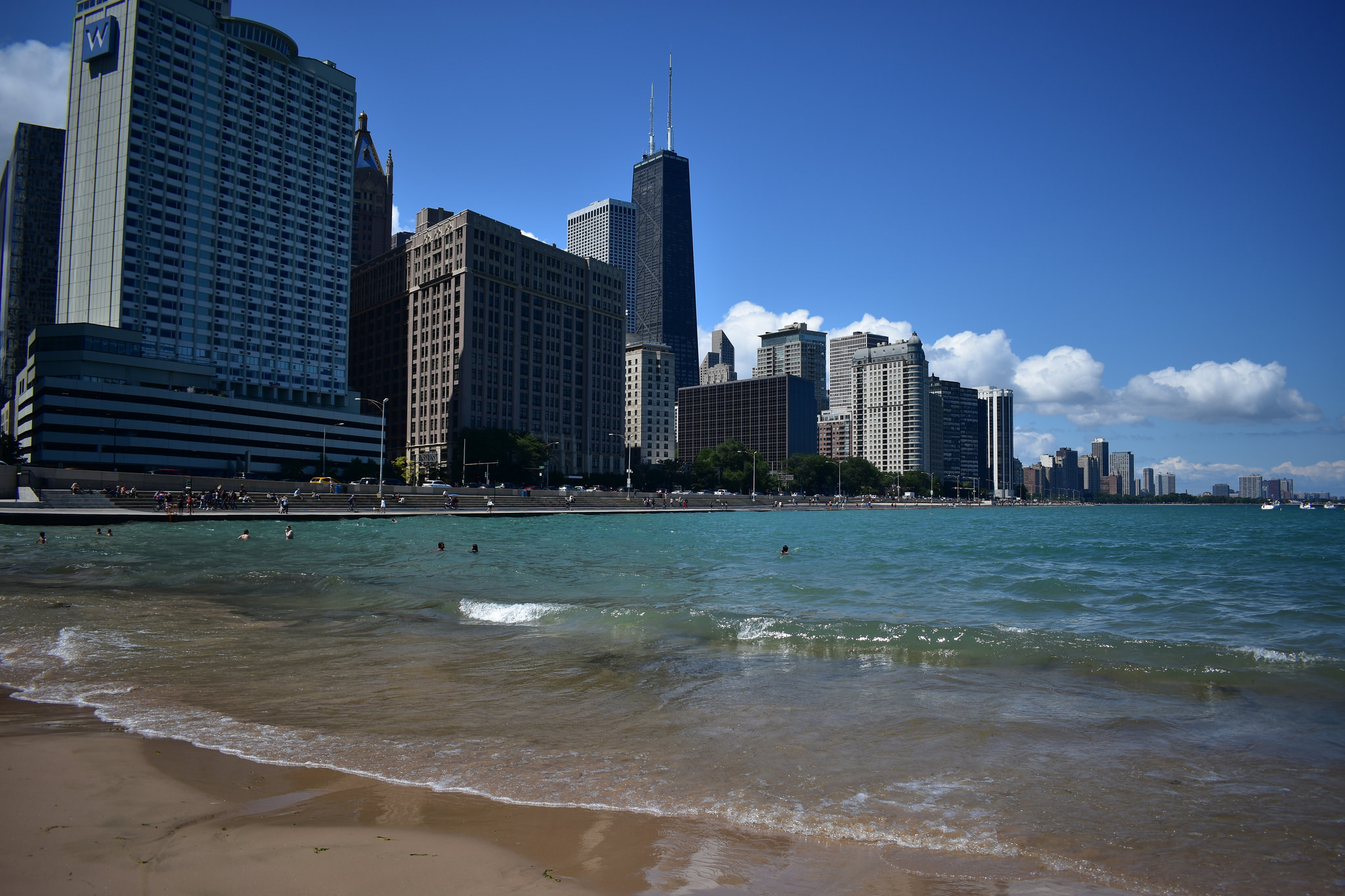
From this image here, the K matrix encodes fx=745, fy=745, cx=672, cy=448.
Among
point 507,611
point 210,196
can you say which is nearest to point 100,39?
point 210,196

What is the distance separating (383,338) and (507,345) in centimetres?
3555

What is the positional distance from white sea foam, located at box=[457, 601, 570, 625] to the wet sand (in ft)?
37.1

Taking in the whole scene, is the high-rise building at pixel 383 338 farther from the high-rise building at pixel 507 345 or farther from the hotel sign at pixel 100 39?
the hotel sign at pixel 100 39

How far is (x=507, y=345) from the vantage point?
16600 centimetres

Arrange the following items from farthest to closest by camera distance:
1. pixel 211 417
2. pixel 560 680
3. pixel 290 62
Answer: pixel 290 62 → pixel 211 417 → pixel 560 680

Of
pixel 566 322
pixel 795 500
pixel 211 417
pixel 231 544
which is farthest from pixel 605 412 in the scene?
pixel 231 544

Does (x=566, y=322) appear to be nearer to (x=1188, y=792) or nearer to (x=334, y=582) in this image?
(x=334, y=582)

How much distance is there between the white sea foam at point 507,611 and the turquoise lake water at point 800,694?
0.12m

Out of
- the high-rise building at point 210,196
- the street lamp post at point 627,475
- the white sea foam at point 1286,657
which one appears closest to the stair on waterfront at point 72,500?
the street lamp post at point 627,475

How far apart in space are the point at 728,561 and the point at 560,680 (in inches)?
959

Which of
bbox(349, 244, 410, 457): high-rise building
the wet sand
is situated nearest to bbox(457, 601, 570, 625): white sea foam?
the wet sand

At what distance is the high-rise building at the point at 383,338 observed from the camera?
557 ft

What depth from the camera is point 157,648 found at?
1396 cm

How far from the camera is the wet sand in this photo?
5.27 meters
